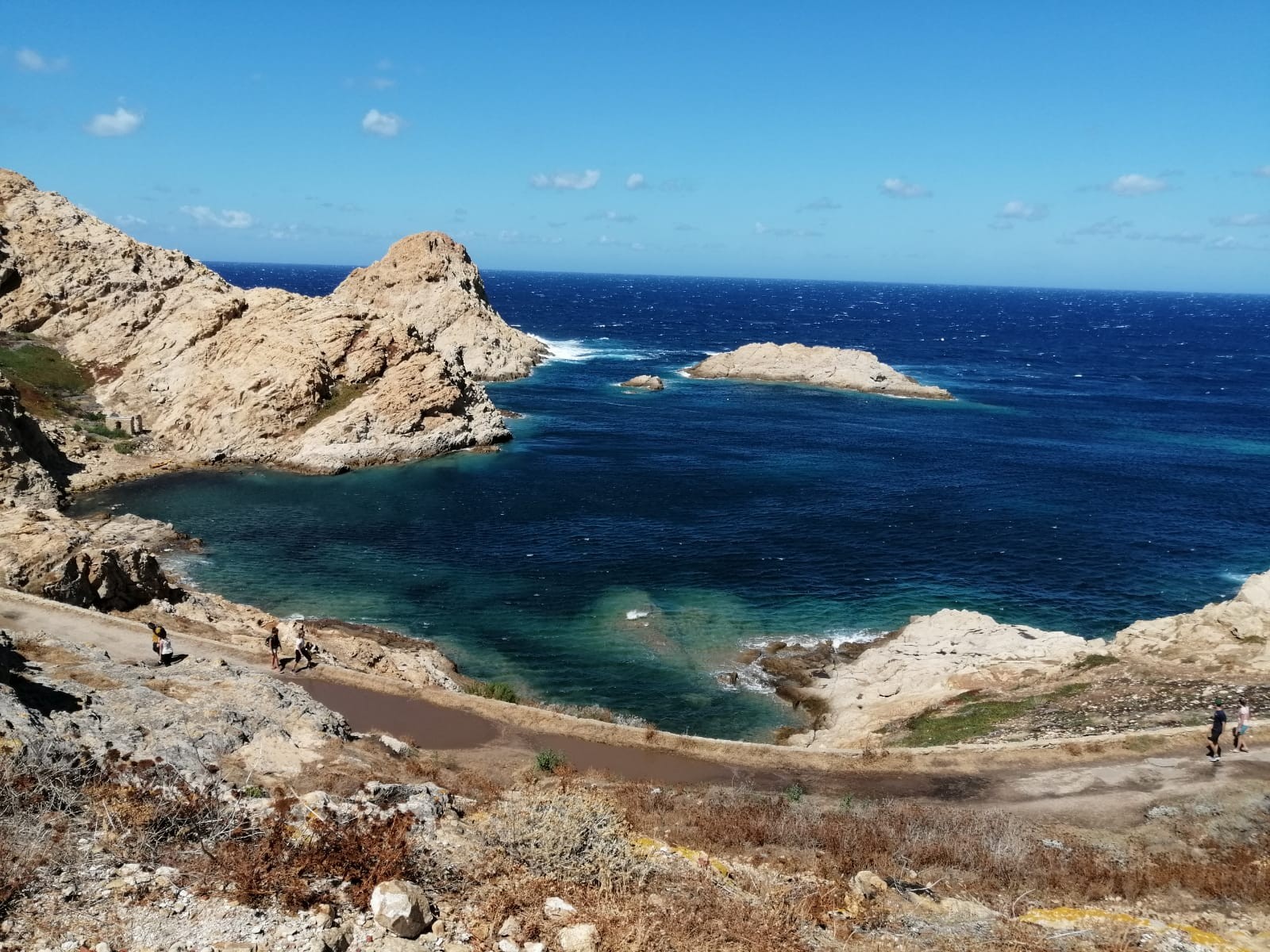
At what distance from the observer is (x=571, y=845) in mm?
11672

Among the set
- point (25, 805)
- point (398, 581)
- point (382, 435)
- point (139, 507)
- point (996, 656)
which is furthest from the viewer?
point (382, 435)

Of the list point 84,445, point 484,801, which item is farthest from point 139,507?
point 484,801

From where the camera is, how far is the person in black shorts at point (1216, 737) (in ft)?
66.6

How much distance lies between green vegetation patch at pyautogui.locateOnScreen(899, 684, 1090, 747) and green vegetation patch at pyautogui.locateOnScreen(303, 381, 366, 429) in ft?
166

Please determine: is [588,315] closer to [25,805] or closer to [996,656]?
[996,656]

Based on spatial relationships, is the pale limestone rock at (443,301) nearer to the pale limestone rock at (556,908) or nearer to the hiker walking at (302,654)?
the hiker walking at (302,654)

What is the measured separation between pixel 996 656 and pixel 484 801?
73.9 ft

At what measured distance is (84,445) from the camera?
58.0m

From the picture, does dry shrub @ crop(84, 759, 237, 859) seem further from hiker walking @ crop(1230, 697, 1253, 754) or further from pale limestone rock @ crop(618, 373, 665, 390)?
pale limestone rock @ crop(618, 373, 665, 390)

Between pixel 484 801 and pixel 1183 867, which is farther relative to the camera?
pixel 484 801

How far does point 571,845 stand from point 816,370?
106 metres

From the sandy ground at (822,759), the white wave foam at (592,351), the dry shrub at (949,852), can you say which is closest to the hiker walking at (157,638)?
the sandy ground at (822,759)

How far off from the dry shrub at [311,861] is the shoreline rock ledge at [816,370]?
9997cm

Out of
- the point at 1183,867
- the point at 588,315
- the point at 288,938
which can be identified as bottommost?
the point at 1183,867
